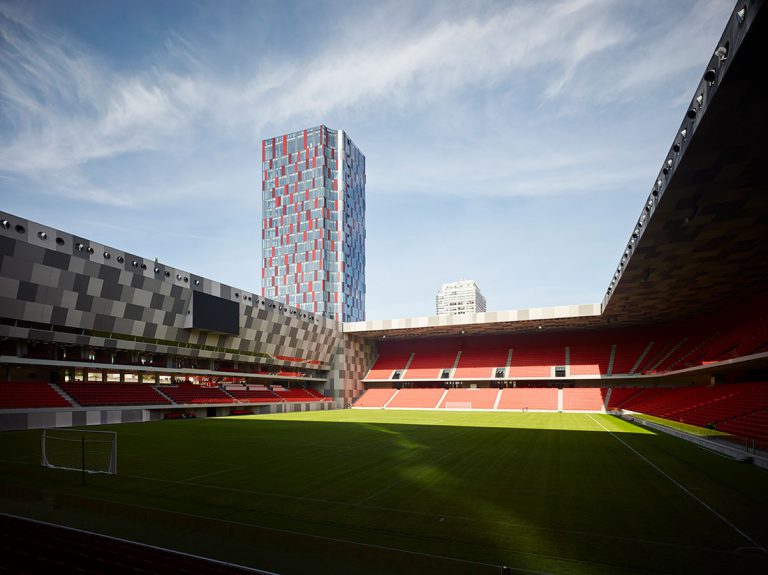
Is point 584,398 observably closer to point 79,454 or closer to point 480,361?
point 480,361

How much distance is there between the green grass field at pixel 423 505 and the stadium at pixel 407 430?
0.07m

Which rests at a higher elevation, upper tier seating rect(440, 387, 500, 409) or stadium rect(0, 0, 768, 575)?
stadium rect(0, 0, 768, 575)

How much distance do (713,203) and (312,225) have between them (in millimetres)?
89114

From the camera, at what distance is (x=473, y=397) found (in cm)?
5362

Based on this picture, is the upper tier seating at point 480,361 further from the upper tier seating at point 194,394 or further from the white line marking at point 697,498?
the white line marking at point 697,498

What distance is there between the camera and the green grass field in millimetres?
7219

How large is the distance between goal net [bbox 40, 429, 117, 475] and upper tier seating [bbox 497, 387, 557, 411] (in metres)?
42.6

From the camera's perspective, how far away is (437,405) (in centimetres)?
5353

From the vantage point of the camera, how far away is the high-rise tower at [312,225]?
9962cm

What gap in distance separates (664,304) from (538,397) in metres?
17.9

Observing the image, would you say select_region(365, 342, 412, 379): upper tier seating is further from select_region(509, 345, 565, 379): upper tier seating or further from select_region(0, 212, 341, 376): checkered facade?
select_region(0, 212, 341, 376): checkered facade

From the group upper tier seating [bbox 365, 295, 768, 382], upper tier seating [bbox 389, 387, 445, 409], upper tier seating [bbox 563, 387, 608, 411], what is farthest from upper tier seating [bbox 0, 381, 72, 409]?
upper tier seating [bbox 563, 387, 608, 411]

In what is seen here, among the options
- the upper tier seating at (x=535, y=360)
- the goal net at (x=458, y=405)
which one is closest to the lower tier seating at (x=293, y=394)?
the goal net at (x=458, y=405)

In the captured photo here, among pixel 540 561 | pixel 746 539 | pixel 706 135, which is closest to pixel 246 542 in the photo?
pixel 540 561
